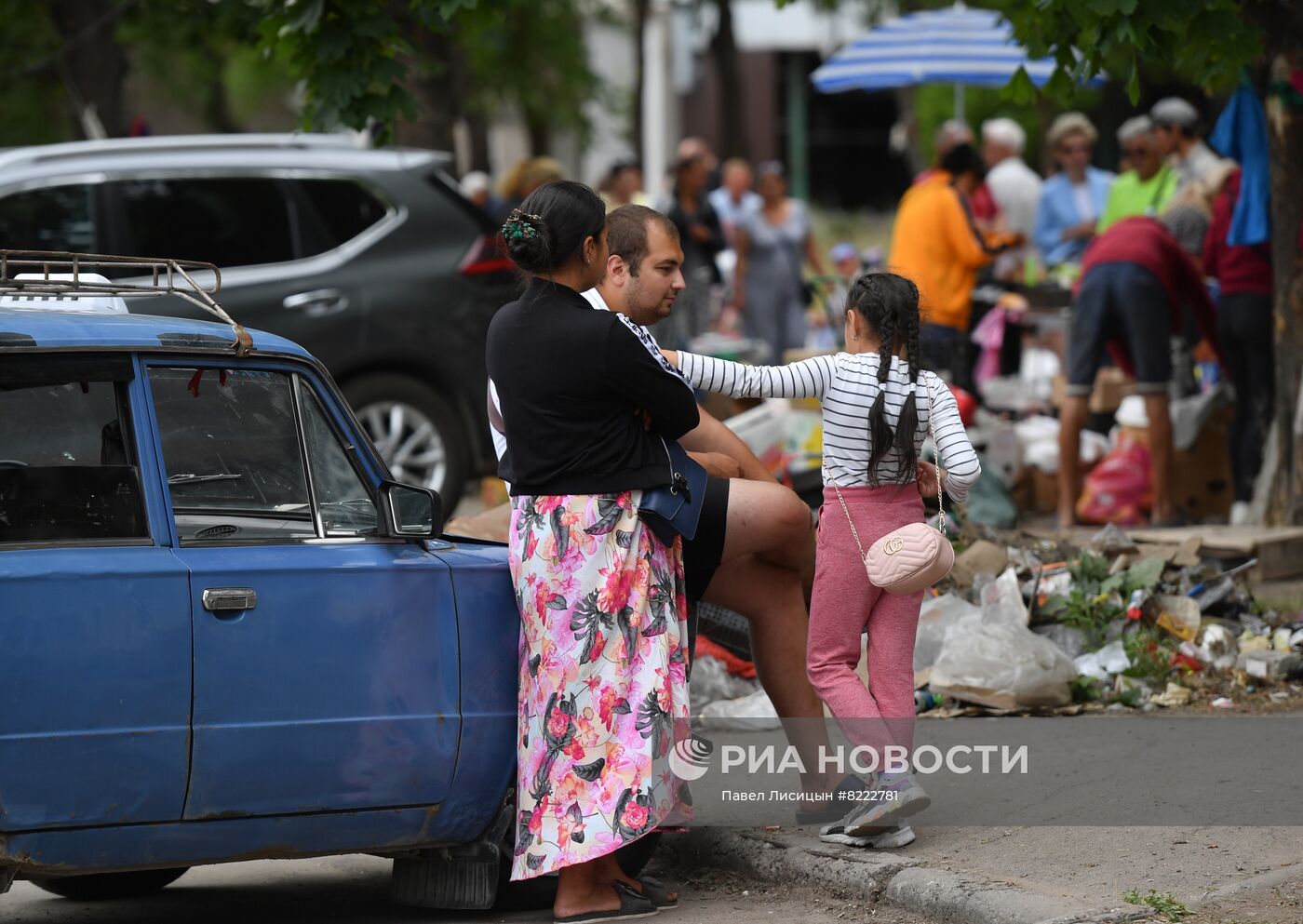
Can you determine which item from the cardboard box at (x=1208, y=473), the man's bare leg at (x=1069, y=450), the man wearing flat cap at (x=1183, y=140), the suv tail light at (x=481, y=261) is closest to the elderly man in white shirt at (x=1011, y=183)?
the man wearing flat cap at (x=1183, y=140)

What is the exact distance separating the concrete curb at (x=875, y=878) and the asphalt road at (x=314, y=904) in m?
0.06

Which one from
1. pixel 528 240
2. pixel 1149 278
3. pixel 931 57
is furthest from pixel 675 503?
pixel 931 57

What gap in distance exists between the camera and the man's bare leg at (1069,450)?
9984 millimetres

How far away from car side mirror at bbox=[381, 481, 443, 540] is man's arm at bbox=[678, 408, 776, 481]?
0.86 metres

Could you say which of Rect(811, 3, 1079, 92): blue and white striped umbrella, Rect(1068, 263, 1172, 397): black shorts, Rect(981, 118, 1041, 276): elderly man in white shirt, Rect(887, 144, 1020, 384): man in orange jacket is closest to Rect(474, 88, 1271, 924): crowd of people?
Rect(1068, 263, 1172, 397): black shorts

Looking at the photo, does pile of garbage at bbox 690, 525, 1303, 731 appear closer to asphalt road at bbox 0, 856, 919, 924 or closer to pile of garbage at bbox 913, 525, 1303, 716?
pile of garbage at bbox 913, 525, 1303, 716

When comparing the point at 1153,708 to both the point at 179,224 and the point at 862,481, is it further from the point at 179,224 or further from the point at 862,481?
the point at 179,224

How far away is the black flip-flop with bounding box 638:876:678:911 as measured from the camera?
5.11m

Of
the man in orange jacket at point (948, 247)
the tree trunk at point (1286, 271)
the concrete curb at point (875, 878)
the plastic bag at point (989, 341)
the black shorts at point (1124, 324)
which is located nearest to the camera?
the concrete curb at point (875, 878)

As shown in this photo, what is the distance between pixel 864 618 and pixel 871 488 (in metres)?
0.38

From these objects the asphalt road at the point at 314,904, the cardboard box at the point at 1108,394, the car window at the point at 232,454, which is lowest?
the asphalt road at the point at 314,904

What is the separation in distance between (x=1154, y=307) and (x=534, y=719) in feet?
19.5

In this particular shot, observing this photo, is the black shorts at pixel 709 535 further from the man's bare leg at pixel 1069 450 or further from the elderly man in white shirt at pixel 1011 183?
the elderly man in white shirt at pixel 1011 183

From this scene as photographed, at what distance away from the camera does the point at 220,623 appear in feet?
14.5
